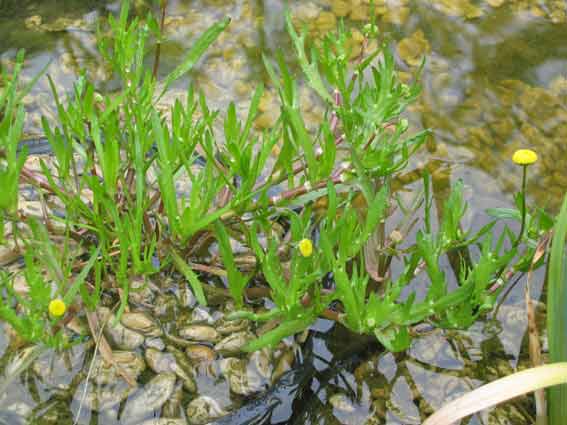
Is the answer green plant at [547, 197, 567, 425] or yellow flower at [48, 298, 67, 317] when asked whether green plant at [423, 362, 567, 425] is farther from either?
yellow flower at [48, 298, 67, 317]

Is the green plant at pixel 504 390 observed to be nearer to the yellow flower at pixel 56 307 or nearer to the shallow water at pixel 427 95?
the shallow water at pixel 427 95

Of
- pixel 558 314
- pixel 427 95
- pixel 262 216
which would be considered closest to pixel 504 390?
pixel 558 314

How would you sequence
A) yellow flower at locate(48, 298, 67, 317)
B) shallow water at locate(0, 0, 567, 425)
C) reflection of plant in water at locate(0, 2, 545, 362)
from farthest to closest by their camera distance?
shallow water at locate(0, 0, 567, 425) < reflection of plant in water at locate(0, 2, 545, 362) < yellow flower at locate(48, 298, 67, 317)

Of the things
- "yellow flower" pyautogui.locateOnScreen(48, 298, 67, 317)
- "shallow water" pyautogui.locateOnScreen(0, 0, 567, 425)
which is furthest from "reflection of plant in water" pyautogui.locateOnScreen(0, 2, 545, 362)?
"shallow water" pyautogui.locateOnScreen(0, 0, 567, 425)

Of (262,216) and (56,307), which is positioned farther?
(262,216)

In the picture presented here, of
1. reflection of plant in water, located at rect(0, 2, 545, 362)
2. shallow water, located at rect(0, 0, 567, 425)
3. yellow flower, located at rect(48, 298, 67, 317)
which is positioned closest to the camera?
yellow flower, located at rect(48, 298, 67, 317)

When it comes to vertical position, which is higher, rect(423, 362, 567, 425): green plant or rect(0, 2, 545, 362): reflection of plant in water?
rect(0, 2, 545, 362): reflection of plant in water

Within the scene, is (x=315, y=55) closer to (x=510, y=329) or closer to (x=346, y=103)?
(x=346, y=103)

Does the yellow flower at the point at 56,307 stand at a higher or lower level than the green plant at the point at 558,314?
higher

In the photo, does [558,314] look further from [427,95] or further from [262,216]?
[427,95]

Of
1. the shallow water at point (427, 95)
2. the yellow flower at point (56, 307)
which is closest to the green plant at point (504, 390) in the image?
the shallow water at point (427, 95)
